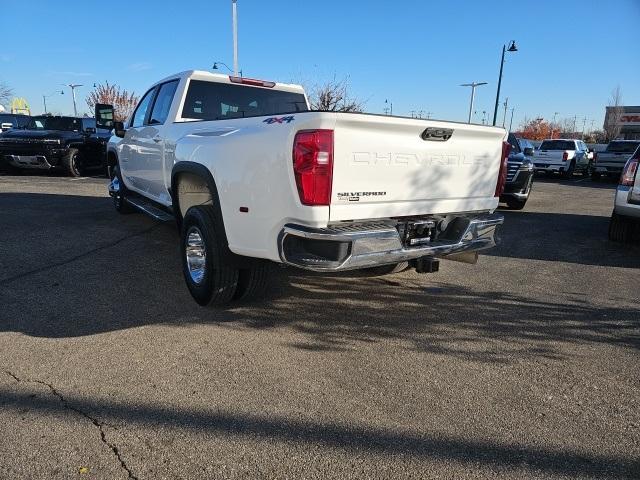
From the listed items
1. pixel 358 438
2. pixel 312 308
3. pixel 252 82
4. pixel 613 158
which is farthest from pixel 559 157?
pixel 358 438

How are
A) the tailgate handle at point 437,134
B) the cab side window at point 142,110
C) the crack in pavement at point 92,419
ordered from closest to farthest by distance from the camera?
the crack in pavement at point 92,419
the tailgate handle at point 437,134
the cab side window at point 142,110

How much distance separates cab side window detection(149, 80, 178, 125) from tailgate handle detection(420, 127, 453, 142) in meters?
3.25

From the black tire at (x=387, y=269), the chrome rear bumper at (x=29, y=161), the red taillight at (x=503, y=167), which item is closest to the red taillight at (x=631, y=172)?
the red taillight at (x=503, y=167)

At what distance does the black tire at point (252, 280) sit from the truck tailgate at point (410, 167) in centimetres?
110

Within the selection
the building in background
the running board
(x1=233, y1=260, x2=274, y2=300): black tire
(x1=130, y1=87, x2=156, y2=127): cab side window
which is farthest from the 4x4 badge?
the building in background

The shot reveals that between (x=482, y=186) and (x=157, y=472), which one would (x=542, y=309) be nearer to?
(x=482, y=186)

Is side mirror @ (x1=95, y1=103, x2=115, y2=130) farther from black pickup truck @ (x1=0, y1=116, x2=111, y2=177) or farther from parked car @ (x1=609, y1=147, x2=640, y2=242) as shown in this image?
parked car @ (x1=609, y1=147, x2=640, y2=242)

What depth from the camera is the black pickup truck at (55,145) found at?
524 inches

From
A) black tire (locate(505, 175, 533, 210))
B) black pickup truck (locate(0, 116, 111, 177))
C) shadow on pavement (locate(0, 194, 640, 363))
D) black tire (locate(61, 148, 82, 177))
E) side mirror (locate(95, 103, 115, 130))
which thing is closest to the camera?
shadow on pavement (locate(0, 194, 640, 363))

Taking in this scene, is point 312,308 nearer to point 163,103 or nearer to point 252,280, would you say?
point 252,280

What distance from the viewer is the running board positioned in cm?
540

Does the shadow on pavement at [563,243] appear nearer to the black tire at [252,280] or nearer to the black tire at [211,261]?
the black tire at [252,280]

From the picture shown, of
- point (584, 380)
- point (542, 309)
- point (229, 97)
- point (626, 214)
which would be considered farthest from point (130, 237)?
point (626, 214)

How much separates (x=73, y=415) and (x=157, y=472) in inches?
28.7
